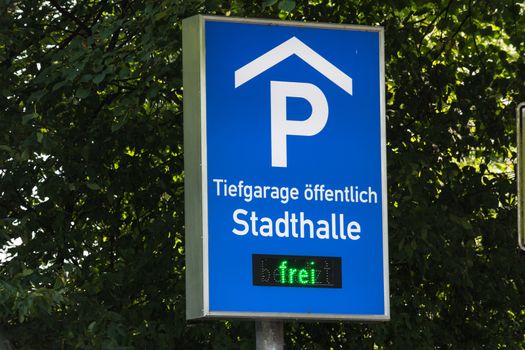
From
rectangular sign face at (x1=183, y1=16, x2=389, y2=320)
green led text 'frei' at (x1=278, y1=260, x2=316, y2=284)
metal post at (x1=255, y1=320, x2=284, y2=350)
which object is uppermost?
rectangular sign face at (x1=183, y1=16, x2=389, y2=320)

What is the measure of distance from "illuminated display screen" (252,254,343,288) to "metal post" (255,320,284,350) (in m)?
0.22

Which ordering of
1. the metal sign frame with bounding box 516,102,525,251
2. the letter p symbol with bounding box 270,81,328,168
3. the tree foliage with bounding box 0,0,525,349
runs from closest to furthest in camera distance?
the metal sign frame with bounding box 516,102,525,251 → the letter p symbol with bounding box 270,81,328,168 → the tree foliage with bounding box 0,0,525,349

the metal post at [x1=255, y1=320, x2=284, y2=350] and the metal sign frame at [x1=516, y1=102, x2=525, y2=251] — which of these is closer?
the metal sign frame at [x1=516, y1=102, x2=525, y2=251]

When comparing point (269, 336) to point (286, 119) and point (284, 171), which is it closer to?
point (284, 171)

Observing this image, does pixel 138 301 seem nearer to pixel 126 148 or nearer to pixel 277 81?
pixel 126 148

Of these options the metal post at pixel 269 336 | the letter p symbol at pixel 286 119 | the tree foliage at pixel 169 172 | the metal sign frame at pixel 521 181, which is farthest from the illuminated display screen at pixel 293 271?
the tree foliage at pixel 169 172

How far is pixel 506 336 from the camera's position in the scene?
12.5m

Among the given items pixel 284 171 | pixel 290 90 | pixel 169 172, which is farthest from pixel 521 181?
pixel 169 172

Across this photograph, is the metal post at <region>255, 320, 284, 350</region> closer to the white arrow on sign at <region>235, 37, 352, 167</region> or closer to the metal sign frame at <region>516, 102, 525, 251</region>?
the white arrow on sign at <region>235, 37, 352, 167</region>

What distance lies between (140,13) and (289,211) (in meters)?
4.94

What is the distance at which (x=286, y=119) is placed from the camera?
23.1ft

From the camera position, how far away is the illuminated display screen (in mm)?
6766

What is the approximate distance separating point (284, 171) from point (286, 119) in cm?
28

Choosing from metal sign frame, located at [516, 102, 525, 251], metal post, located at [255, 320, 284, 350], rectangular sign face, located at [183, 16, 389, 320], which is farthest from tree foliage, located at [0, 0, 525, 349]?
metal sign frame, located at [516, 102, 525, 251]
